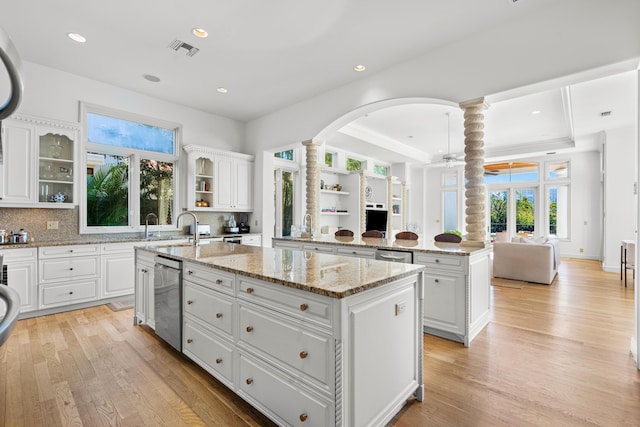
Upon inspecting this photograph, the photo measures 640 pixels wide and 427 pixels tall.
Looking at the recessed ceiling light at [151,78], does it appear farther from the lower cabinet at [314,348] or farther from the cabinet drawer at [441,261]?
the cabinet drawer at [441,261]

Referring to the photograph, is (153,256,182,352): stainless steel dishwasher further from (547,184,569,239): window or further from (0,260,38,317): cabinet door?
(547,184,569,239): window

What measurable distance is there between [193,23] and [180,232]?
347 cm

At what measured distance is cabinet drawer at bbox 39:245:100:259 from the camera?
3806 millimetres

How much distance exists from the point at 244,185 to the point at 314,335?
489cm

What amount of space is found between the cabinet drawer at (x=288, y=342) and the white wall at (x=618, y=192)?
306 inches

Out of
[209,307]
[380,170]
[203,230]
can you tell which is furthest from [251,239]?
[380,170]

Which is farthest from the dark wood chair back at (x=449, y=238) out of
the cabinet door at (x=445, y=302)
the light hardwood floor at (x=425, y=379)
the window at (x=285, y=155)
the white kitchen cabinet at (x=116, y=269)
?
the white kitchen cabinet at (x=116, y=269)

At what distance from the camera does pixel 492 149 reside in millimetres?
8664

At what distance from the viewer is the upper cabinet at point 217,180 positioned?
A: 17.8 feet

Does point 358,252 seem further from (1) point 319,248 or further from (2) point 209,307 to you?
(2) point 209,307

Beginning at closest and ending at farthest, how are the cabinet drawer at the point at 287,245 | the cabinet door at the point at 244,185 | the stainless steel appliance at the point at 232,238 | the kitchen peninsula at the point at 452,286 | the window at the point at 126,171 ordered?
1. the kitchen peninsula at the point at 452,286
2. the cabinet drawer at the point at 287,245
3. the window at the point at 126,171
4. the stainless steel appliance at the point at 232,238
5. the cabinet door at the point at 244,185

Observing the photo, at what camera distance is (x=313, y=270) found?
2045mm

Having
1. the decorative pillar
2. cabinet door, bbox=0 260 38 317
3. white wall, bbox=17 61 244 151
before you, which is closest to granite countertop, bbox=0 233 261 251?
cabinet door, bbox=0 260 38 317

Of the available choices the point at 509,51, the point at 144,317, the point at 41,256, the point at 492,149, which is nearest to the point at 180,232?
the point at 41,256
